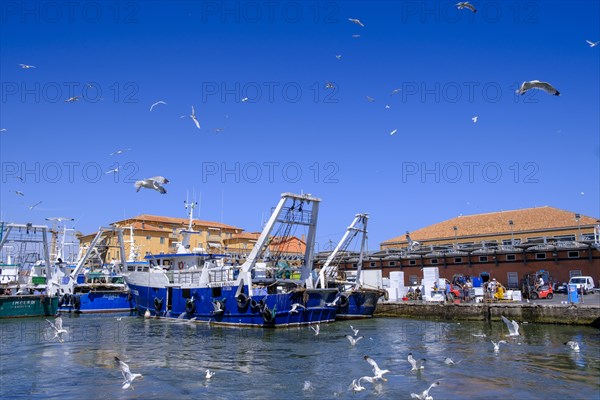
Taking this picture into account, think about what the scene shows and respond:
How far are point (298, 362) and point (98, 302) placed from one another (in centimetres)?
2335

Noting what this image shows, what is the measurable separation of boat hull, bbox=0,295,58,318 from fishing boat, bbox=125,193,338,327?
520 centimetres

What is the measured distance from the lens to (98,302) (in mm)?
33906

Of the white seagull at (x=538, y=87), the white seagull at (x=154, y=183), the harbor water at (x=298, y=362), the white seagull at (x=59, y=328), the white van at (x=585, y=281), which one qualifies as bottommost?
the harbor water at (x=298, y=362)

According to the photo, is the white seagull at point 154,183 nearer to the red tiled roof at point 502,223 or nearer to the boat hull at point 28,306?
the boat hull at point 28,306

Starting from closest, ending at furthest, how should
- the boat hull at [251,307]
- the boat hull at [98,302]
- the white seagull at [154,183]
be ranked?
1. the white seagull at [154,183]
2. the boat hull at [251,307]
3. the boat hull at [98,302]

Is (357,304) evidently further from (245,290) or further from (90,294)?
(90,294)

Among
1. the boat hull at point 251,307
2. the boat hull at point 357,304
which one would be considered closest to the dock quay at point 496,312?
the boat hull at point 357,304

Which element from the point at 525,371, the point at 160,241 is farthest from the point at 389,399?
the point at 160,241

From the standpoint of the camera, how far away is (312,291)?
22859mm

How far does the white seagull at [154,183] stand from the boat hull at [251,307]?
23.9 ft

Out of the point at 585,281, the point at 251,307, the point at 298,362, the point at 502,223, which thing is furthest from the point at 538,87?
Result: the point at 502,223

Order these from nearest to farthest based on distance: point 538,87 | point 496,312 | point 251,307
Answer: point 538,87, point 251,307, point 496,312

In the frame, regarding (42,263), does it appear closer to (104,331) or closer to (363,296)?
(104,331)

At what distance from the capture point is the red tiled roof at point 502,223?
42719mm
